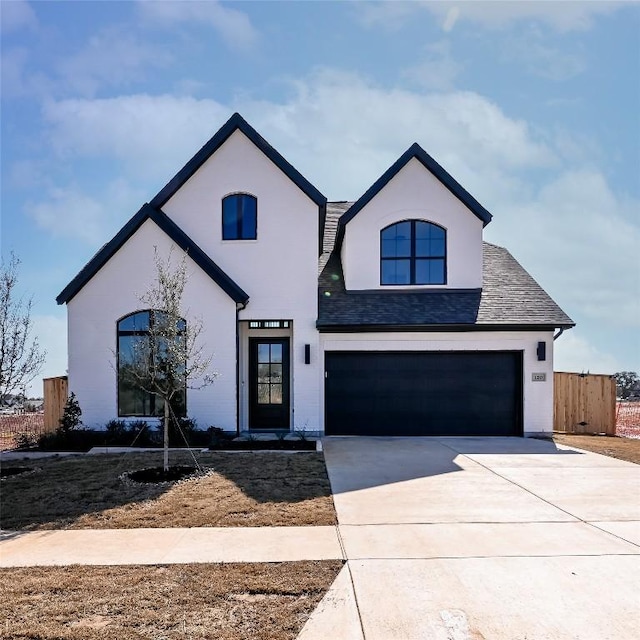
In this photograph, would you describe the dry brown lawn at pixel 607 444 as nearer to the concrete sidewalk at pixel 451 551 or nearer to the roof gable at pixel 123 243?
the concrete sidewalk at pixel 451 551

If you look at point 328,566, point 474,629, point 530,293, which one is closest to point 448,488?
point 328,566

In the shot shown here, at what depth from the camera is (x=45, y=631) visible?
3324mm

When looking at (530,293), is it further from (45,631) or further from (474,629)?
(45,631)

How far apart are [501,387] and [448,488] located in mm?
6016

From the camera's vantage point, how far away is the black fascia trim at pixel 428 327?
11.9 m

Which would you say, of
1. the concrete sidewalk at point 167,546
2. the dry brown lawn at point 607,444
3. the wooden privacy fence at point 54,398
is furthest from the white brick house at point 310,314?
the concrete sidewalk at point 167,546

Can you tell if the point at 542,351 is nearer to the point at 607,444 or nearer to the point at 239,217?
the point at 607,444

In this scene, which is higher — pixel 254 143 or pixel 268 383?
pixel 254 143

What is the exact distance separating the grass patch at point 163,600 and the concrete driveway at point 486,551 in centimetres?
34

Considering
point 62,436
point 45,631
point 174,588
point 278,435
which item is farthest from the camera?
point 278,435

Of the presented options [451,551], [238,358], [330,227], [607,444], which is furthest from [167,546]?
[330,227]

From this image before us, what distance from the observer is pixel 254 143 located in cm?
1232

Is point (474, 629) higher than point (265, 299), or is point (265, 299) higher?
point (265, 299)

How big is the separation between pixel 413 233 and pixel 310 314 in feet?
12.6
